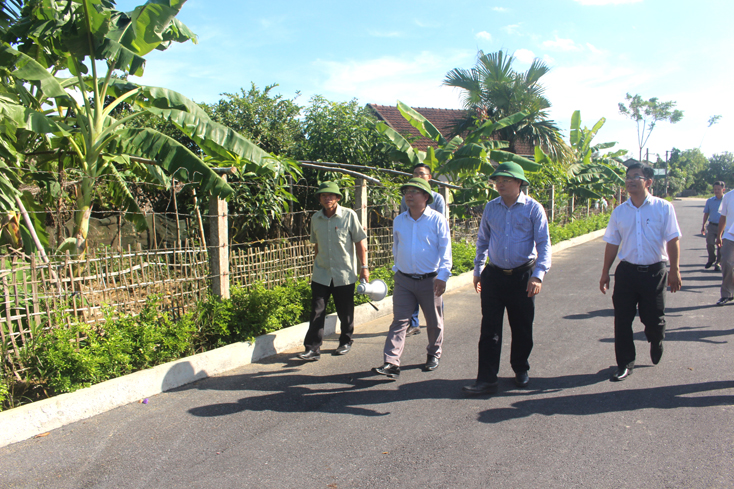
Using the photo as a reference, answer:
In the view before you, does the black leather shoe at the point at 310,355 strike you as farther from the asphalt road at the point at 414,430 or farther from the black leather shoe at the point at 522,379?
the black leather shoe at the point at 522,379

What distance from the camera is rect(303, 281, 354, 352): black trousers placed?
17.4 ft

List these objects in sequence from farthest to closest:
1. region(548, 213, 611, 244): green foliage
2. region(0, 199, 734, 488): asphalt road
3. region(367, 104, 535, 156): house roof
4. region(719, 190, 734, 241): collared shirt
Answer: region(367, 104, 535, 156): house roof → region(548, 213, 611, 244): green foliage → region(719, 190, 734, 241): collared shirt → region(0, 199, 734, 488): asphalt road

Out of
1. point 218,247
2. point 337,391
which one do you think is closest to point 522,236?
point 337,391

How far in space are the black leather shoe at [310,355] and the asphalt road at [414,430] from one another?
0.10m

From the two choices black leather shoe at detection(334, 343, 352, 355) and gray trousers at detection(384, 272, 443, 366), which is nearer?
gray trousers at detection(384, 272, 443, 366)

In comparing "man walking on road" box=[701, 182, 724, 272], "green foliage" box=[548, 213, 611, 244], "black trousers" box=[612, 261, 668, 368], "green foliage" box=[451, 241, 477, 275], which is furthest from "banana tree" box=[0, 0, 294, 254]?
"green foliage" box=[548, 213, 611, 244]

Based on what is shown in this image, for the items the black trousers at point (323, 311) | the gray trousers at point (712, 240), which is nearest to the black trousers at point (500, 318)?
A: the black trousers at point (323, 311)

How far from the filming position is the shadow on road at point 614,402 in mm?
3846

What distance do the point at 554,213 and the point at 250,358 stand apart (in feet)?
56.4

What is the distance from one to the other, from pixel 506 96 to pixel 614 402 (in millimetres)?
16503

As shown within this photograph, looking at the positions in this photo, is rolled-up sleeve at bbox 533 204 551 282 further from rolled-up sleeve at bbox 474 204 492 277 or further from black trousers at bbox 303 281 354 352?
black trousers at bbox 303 281 354 352

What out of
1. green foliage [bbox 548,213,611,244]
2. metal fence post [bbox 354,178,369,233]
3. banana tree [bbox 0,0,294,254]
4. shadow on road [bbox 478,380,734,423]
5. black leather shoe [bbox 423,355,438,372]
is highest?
banana tree [bbox 0,0,294,254]

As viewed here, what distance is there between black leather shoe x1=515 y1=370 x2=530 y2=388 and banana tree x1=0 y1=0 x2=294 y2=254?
3568 mm

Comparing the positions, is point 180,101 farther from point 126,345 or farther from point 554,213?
point 554,213
